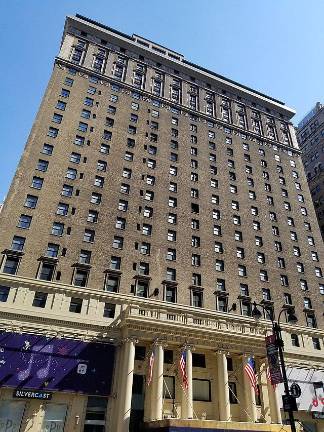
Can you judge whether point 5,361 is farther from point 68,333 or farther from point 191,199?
point 191,199

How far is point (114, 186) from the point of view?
49.5m

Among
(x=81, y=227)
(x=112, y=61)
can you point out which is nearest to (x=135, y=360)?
(x=81, y=227)

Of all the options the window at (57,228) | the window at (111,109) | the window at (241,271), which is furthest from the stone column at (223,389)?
the window at (111,109)

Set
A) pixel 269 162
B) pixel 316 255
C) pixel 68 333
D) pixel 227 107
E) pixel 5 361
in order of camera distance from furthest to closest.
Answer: pixel 227 107 → pixel 269 162 → pixel 316 255 → pixel 68 333 → pixel 5 361

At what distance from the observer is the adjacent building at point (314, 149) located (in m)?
84.3

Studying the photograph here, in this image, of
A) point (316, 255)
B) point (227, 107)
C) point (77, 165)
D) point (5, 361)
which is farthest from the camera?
point (227, 107)

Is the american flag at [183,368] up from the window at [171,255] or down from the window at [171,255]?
down

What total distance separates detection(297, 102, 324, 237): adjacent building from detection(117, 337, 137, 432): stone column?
5488 cm

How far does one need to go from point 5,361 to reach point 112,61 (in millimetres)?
54092

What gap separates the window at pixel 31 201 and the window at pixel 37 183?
153 centimetres

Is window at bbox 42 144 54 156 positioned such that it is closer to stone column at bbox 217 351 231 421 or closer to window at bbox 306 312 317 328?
stone column at bbox 217 351 231 421

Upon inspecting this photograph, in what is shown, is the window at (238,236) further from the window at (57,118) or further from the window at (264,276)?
the window at (57,118)

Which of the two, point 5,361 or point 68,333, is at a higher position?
point 68,333

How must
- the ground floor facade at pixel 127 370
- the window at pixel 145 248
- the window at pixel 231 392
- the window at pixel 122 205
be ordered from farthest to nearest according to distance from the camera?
1. the window at pixel 122 205
2. the window at pixel 145 248
3. the window at pixel 231 392
4. the ground floor facade at pixel 127 370
